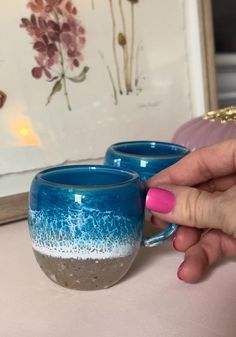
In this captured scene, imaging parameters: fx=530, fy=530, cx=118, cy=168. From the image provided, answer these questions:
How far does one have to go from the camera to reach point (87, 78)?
610 millimetres

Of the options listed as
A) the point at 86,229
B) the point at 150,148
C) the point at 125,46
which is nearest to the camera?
the point at 86,229

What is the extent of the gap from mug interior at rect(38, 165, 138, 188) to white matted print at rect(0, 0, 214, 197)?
0.46ft

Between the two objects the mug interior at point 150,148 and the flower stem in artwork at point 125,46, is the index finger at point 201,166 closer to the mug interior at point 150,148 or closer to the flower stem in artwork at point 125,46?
the mug interior at point 150,148

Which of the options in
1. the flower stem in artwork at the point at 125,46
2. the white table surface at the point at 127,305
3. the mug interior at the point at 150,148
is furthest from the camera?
the flower stem in artwork at the point at 125,46

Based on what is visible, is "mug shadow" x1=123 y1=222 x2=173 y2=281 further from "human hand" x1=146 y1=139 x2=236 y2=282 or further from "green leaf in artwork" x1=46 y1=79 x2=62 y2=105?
"green leaf in artwork" x1=46 y1=79 x2=62 y2=105

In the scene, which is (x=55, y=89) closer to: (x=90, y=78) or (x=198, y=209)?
(x=90, y=78)

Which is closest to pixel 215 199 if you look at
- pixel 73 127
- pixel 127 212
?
pixel 127 212

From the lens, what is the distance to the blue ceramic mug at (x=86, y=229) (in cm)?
36

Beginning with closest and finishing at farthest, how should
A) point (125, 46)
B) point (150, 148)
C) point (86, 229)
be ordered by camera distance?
point (86, 229) → point (150, 148) → point (125, 46)

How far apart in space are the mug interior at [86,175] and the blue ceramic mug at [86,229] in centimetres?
1

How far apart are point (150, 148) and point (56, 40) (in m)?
0.17

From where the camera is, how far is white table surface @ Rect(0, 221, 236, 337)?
0.34m

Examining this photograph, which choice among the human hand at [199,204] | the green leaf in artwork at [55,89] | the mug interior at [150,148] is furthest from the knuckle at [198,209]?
the green leaf in artwork at [55,89]

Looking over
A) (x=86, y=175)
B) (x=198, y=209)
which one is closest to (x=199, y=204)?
(x=198, y=209)
